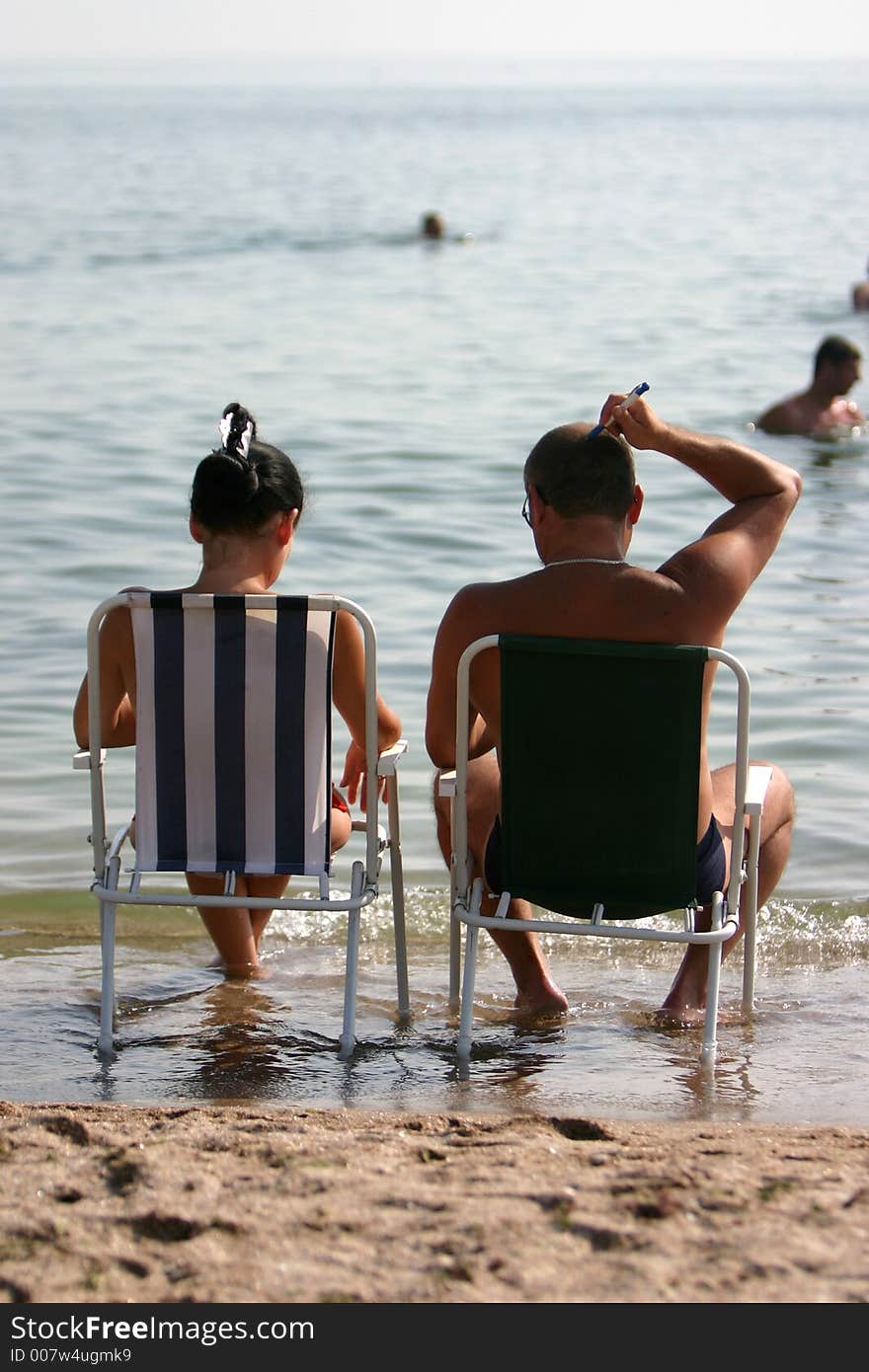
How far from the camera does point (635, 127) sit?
3221 inches

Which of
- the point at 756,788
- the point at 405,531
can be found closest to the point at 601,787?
the point at 756,788

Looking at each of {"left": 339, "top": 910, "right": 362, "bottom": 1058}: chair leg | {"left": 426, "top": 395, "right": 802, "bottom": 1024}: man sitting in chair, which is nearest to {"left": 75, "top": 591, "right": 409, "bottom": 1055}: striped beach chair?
{"left": 339, "top": 910, "right": 362, "bottom": 1058}: chair leg

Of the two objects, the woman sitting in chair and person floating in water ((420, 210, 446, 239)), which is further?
person floating in water ((420, 210, 446, 239))

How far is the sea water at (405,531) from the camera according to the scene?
3.81 metres

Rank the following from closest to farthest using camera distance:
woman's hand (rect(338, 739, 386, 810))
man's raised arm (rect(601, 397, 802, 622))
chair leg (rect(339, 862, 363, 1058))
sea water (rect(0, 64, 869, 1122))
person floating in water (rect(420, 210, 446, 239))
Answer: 1. man's raised arm (rect(601, 397, 802, 622))
2. chair leg (rect(339, 862, 363, 1058))
3. sea water (rect(0, 64, 869, 1122))
4. woman's hand (rect(338, 739, 386, 810))
5. person floating in water (rect(420, 210, 446, 239))

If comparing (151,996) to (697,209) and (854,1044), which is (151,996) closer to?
(854,1044)

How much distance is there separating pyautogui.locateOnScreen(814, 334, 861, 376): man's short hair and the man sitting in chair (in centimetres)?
876

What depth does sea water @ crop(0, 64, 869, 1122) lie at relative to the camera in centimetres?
381

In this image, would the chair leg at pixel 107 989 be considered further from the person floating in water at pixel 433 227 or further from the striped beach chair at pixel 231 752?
the person floating in water at pixel 433 227

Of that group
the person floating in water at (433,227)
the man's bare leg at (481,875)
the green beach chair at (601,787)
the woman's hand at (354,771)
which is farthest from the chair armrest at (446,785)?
the person floating in water at (433,227)

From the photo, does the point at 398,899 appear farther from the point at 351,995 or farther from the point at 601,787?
the point at 601,787

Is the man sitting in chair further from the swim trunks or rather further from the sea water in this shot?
the sea water

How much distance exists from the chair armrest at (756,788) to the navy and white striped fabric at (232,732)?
91 centimetres
